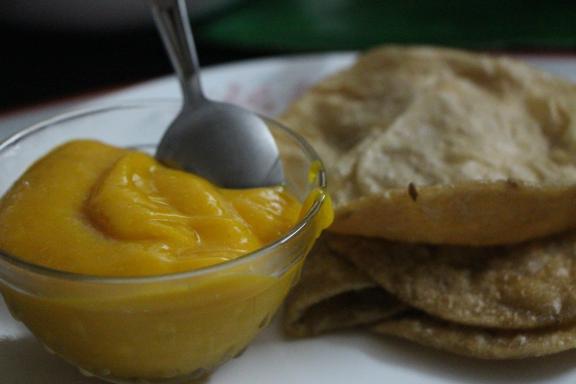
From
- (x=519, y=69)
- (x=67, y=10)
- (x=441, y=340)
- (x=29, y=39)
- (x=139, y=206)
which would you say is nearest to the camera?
(x=139, y=206)

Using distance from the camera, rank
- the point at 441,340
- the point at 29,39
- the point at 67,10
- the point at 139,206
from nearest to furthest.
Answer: the point at 139,206, the point at 441,340, the point at 67,10, the point at 29,39

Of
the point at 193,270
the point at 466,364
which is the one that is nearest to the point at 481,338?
the point at 466,364

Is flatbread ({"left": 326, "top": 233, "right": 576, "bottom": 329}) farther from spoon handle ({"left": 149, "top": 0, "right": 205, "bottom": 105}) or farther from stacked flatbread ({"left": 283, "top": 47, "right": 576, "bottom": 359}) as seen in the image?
spoon handle ({"left": 149, "top": 0, "right": 205, "bottom": 105})

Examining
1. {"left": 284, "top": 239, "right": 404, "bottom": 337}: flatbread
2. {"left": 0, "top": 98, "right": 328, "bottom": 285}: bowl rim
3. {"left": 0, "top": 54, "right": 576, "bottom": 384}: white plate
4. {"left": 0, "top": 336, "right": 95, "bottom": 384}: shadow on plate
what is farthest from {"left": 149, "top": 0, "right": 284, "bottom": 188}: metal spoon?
{"left": 0, "top": 336, "right": 95, "bottom": 384}: shadow on plate

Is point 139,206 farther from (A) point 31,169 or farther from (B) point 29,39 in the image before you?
(B) point 29,39

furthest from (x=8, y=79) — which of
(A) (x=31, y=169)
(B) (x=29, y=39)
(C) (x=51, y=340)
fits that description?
(C) (x=51, y=340)

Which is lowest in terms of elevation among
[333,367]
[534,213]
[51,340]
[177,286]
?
[333,367]

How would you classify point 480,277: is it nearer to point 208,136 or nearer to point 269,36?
point 208,136
